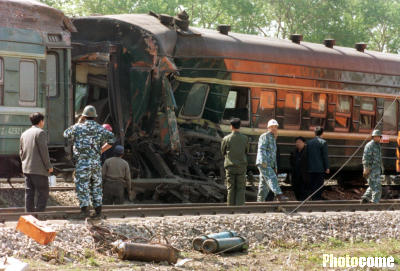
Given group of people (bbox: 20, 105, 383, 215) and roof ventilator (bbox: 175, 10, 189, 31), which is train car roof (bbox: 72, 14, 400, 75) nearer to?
roof ventilator (bbox: 175, 10, 189, 31)

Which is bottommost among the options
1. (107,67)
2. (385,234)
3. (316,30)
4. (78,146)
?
(385,234)

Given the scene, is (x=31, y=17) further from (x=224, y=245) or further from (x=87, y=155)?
(x=224, y=245)

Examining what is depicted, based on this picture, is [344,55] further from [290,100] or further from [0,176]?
[0,176]

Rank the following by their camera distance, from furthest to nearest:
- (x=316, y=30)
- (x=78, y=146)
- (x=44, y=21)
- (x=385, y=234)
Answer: (x=316, y=30) < (x=44, y=21) < (x=385, y=234) < (x=78, y=146)

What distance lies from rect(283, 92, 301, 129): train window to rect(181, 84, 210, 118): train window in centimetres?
232

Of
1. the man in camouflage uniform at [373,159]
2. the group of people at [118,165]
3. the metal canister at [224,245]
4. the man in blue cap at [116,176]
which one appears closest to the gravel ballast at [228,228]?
the metal canister at [224,245]

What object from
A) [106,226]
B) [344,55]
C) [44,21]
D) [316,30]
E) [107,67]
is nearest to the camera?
[106,226]

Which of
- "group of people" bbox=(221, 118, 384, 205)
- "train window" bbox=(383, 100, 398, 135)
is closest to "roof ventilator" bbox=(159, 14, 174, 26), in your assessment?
"group of people" bbox=(221, 118, 384, 205)

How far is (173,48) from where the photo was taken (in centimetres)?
1523

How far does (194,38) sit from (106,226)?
7059 millimetres

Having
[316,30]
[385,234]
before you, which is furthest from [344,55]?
[316,30]

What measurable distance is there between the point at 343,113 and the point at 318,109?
875mm

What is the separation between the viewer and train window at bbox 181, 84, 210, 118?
15448mm

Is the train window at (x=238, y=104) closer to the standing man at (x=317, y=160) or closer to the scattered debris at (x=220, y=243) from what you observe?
the standing man at (x=317, y=160)
